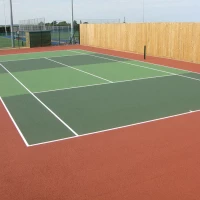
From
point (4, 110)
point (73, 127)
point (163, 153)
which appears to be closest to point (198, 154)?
point (163, 153)

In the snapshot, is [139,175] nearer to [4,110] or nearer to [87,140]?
[87,140]

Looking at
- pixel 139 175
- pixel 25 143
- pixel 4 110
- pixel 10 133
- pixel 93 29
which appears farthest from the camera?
pixel 93 29

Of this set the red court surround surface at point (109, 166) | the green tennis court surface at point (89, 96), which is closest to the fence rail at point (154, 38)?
the green tennis court surface at point (89, 96)

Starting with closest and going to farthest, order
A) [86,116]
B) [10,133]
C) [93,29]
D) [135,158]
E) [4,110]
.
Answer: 1. [135,158]
2. [10,133]
3. [86,116]
4. [4,110]
5. [93,29]

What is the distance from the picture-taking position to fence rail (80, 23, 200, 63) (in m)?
20.0

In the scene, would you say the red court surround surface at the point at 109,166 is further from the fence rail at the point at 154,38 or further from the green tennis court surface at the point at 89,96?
the fence rail at the point at 154,38

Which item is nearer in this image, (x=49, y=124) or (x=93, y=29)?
(x=49, y=124)

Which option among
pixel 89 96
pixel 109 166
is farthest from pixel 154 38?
pixel 109 166

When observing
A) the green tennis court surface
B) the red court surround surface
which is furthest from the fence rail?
the red court surround surface

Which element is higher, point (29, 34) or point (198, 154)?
point (29, 34)

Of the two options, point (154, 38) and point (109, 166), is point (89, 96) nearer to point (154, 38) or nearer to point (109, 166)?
point (109, 166)

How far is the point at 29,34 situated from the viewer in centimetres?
3372

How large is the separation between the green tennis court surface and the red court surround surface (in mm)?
598

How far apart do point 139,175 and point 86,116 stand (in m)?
3.83
